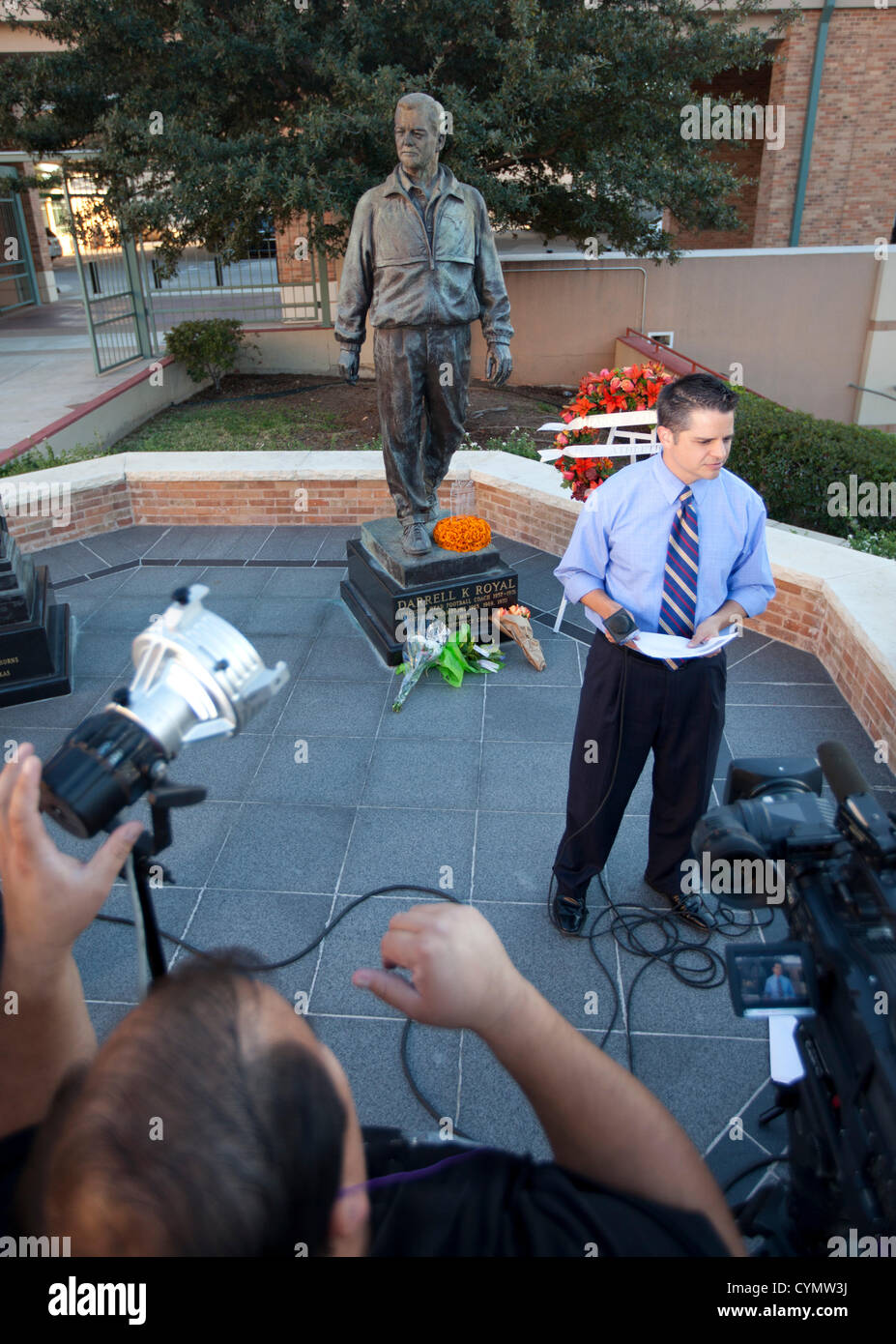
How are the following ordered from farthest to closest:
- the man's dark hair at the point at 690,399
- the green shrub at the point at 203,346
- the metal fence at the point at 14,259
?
the metal fence at the point at 14,259 < the green shrub at the point at 203,346 < the man's dark hair at the point at 690,399

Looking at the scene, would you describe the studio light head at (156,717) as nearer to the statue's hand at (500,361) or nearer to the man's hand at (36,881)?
the man's hand at (36,881)

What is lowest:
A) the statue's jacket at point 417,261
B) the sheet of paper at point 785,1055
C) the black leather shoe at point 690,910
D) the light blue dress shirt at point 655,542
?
the black leather shoe at point 690,910

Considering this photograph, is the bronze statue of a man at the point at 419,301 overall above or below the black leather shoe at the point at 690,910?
above

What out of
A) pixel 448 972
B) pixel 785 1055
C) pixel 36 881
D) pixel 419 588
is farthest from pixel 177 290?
pixel 448 972

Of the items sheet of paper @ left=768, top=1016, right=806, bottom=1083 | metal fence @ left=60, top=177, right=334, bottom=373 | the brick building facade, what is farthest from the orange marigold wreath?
the brick building facade

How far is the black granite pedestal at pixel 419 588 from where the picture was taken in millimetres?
5219

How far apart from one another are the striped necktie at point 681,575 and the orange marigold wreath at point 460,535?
8.27 feet

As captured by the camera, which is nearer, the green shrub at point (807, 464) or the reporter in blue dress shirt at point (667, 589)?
A: the reporter in blue dress shirt at point (667, 589)

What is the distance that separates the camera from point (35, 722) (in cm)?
474

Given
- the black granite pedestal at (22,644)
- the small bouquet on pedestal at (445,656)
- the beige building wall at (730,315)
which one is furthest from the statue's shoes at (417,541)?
the beige building wall at (730,315)

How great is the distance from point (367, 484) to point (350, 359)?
1887mm

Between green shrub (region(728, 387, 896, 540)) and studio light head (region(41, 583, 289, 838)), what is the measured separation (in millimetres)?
7686
